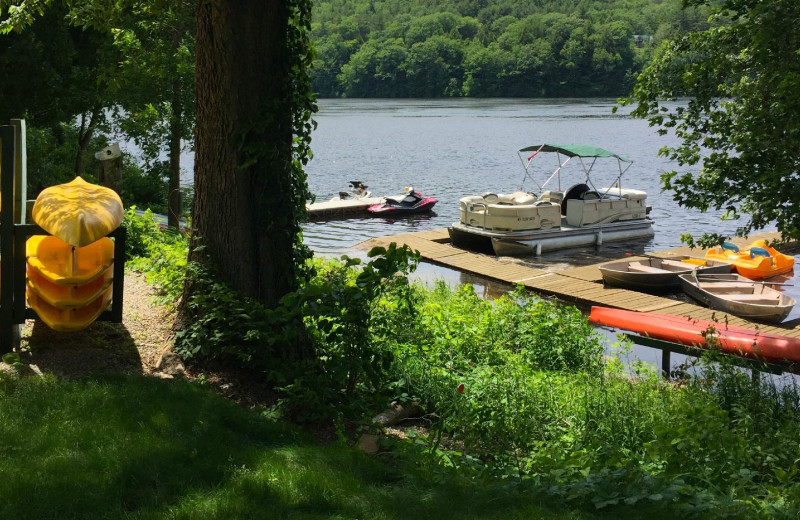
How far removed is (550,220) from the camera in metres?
24.5

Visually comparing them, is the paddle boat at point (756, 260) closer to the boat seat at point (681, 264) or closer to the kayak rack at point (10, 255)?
the boat seat at point (681, 264)

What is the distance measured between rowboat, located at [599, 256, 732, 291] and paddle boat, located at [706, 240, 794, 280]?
684 millimetres

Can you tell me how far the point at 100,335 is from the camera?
23.0 feet

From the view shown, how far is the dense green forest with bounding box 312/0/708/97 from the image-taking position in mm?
102250

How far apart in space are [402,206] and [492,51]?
271 feet

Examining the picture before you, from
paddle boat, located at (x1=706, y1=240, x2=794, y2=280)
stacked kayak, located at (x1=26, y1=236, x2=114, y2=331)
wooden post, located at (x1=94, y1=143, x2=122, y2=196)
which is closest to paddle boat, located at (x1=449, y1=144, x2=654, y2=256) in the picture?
paddle boat, located at (x1=706, y1=240, x2=794, y2=280)

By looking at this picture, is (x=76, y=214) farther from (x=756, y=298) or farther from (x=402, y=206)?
(x=402, y=206)

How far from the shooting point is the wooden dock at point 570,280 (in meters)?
16.2

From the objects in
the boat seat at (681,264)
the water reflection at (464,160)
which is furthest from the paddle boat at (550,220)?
the boat seat at (681,264)

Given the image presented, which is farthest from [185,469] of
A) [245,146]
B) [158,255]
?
[158,255]

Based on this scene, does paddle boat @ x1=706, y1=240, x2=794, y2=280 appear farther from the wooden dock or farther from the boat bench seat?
the boat bench seat

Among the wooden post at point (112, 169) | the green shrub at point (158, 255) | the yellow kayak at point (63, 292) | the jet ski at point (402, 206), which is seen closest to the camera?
the yellow kayak at point (63, 292)

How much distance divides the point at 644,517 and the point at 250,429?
104 inches

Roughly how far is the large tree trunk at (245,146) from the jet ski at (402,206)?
2587cm
